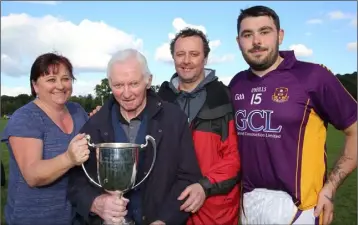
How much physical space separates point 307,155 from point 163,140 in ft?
3.39

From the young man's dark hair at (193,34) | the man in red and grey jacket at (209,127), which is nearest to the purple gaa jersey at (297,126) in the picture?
the man in red and grey jacket at (209,127)

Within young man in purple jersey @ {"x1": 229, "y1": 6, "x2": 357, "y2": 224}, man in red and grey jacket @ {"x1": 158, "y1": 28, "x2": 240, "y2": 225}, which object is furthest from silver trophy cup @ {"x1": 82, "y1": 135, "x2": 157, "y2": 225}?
young man in purple jersey @ {"x1": 229, "y1": 6, "x2": 357, "y2": 224}

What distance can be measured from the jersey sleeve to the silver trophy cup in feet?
3.98

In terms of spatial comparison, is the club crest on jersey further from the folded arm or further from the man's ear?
the man's ear

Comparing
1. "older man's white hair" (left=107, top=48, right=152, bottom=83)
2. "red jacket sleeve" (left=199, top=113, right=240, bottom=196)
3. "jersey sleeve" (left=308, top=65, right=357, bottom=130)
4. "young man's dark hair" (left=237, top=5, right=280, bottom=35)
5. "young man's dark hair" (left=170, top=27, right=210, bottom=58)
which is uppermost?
"young man's dark hair" (left=237, top=5, right=280, bottom=35)

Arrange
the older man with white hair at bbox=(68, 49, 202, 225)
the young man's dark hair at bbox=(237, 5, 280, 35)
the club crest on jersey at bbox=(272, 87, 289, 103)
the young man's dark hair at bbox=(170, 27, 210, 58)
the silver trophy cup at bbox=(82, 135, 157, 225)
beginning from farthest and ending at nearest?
the young man's dark hair at bbox=(170, 27, 210, 58) → the young man's dark hair at bbox=(237, 5, 280, 35) → the club crest on jersey at bbox=(272, 87, 289, 103) → the older man with white hair at bbox=(68, 49, 202, 225) → the silver trophy cup at bbox=(82, 135, 157, 225)

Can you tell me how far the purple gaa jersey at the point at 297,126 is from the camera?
2994 millimetres

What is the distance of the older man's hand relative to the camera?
2.86 metres

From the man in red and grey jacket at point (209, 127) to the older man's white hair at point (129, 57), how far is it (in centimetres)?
58

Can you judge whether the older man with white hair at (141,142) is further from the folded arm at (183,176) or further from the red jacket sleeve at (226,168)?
the red jacket sleeve at (226,168)

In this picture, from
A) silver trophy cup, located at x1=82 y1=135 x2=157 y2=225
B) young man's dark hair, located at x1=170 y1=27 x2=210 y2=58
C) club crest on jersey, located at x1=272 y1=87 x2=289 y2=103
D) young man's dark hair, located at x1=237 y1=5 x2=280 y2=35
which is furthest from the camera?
young man's dark hair, located at x1=170 y1=27 x2=210 y2=58

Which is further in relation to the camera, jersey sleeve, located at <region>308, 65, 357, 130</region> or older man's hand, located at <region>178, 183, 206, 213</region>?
jersey sleeve, located at <region>308, 65, 357, 130</region>

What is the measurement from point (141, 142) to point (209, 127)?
0.62 m

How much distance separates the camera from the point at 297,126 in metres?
3.00
